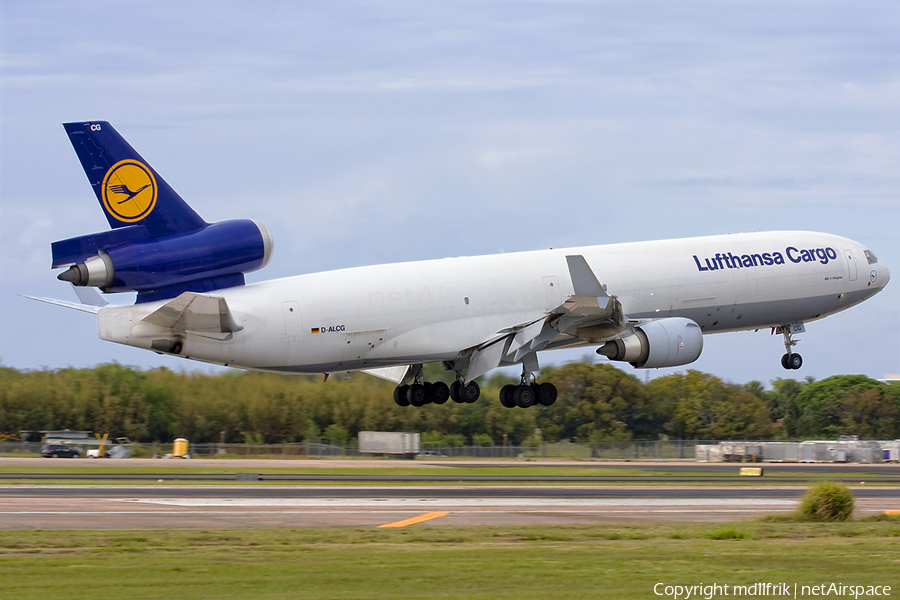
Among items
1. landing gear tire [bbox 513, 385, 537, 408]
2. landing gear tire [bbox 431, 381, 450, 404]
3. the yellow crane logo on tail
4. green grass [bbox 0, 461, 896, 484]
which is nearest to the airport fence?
green grass [bbox 0, 461, 896, 484]

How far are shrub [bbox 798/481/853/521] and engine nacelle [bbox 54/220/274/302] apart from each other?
19.0 m

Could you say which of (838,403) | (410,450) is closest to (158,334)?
(410,450)

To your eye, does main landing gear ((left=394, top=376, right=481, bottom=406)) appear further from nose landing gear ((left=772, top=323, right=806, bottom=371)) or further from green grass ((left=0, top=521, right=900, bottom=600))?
green grass ((left=0, top=521, right=900, bottom=600))

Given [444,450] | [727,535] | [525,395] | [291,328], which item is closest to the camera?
[727,535]

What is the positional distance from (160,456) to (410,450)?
50.8ft

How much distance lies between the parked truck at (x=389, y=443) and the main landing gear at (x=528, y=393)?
2555 cm

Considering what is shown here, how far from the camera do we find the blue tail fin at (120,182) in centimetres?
3469

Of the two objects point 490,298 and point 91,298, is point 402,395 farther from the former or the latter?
point 91,298

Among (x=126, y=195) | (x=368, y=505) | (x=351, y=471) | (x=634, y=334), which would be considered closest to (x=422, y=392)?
(x=351, y=471)

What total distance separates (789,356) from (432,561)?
33.7m

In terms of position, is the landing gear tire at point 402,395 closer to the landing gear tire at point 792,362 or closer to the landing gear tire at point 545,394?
the landing gear tire at point 545,394

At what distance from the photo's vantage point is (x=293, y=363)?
3825 cm

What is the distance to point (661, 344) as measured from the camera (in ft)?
133

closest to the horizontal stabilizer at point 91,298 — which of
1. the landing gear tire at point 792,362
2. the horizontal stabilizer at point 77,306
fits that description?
the horizontal stabilizer at point 77,306
